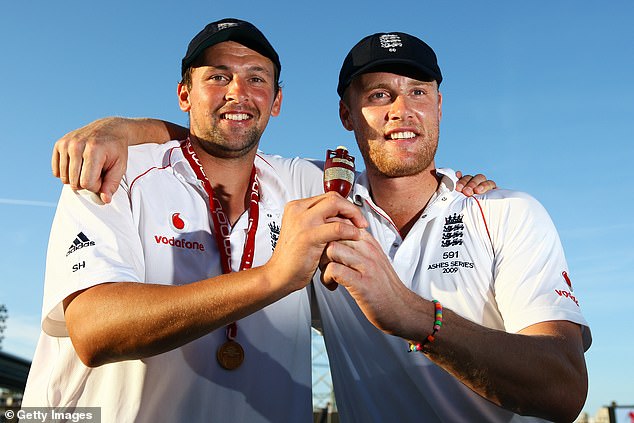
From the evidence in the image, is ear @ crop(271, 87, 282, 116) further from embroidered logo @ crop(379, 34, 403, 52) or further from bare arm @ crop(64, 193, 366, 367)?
bare arm @ crop(64, 193, 366, 367)

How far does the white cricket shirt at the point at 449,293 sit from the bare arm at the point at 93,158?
149 cm

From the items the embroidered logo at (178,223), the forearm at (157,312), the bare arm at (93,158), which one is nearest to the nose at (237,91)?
the bare arm at (93,158)

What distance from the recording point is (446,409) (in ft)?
12.4

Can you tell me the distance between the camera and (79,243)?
10.6 ft

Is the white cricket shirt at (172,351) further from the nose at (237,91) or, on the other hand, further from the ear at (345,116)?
the ear at (345,116)

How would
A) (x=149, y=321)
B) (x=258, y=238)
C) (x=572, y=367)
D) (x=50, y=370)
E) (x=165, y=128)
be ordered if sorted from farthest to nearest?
1. (x=165, y=128)
2. (x=258, y=238)
3. (x=50, y=370)
4. (x=572, y=367)
5. (x=149, y=321)

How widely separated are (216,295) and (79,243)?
91cm

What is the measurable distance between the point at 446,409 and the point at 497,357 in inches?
36.1

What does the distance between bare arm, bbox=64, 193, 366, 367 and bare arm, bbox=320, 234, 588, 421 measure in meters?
0.14

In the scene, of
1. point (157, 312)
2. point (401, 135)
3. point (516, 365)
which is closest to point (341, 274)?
point (157, 312)

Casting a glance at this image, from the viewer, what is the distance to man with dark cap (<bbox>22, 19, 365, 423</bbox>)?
2807mm

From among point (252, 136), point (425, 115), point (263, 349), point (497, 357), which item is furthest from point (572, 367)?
point (252, 136)

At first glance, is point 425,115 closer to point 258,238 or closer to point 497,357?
point 258,238
